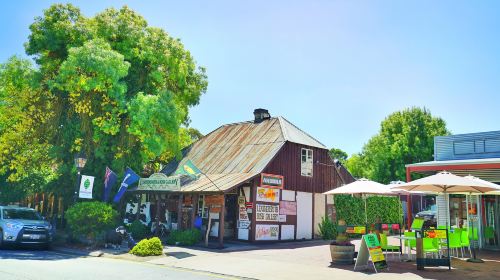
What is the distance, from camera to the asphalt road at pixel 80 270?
958 centimetres

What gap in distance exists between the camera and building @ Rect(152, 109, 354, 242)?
18.6 meters

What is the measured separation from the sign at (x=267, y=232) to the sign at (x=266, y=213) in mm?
319

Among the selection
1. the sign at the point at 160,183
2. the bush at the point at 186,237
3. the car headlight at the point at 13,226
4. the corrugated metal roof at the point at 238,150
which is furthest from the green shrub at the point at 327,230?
the car headlight at the point at 13,226

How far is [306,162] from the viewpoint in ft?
71.4

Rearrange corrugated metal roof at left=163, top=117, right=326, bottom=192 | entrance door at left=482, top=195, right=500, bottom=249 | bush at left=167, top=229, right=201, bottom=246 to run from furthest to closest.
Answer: corrugated metal roof at left=163, top=117, right=326, bottom=192, bush at left=167, top=229, right=201, bottom=246, entrance door at left=482, top=195, right=500, bottom=249

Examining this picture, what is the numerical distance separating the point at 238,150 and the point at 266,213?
14.1 ft

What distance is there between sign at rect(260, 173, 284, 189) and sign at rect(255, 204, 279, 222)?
3.10 feet

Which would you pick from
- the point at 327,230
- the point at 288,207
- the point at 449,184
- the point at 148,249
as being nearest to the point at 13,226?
the point at 148,249

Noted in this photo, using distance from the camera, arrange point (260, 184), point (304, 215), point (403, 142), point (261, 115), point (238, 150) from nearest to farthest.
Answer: point (260, 184), point (304, 215), point (238, 150), point (261, 115), point (403, 142)

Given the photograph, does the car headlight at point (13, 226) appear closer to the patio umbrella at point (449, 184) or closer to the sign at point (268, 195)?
the sign at point (268, 195)

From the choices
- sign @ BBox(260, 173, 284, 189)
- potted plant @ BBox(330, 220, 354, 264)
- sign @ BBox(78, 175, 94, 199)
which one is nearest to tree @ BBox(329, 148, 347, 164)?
sign @ BBox(260, 173, 284, 189)

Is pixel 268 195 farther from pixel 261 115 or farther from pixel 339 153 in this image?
pixel 339 153

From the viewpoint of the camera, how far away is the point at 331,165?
2339cm

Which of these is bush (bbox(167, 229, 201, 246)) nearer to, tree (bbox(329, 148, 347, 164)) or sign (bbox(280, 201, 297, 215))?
sign (bbox(280, 201, 297, 215))
